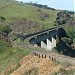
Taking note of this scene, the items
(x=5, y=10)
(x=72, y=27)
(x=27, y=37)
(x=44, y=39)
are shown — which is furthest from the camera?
(x=5, y=10)

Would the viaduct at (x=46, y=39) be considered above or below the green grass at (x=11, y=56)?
below

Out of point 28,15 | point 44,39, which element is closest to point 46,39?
point 44,39

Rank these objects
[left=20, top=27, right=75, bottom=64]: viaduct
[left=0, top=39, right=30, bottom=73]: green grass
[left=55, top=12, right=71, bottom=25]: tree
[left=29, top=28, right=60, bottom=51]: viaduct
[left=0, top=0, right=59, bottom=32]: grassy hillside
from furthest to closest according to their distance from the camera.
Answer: [left=55, top=12, right=71, bottom=25]: tree → [left=0, top=0, right=59, bottom=32]: grassy hillside → [left=29, top=28, right=60, bottom=51]: viaduct → [left=20, top=27, right=75, bottom=64]: viaduct → [left=0, top=39, right=30, bottom=73]: green grass

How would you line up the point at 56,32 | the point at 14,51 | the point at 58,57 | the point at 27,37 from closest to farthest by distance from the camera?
the point at 58,57 < the point at 14,51 < the point at 27,37 < the point at 56,32

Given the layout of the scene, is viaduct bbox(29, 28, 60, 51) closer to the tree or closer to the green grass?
the green grass

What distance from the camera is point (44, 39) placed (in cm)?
10194

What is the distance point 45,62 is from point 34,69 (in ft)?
10.8


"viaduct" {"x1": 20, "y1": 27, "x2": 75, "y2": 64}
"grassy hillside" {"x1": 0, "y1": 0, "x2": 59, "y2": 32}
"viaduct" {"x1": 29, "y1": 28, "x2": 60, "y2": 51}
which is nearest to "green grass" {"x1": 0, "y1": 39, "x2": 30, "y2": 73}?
"viaduct" {"x1": 20, "y1": 27, "x2": 75, "y2": 64}

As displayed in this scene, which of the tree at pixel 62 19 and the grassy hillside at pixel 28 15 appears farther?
the tree at pixel 62 19

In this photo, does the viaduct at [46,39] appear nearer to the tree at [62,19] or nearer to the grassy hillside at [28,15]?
the grassy hillside at [28,15]

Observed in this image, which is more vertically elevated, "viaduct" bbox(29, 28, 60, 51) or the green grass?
the green grass

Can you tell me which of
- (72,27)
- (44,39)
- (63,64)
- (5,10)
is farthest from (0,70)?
(5,10)

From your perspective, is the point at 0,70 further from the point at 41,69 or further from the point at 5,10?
the point at 5,10

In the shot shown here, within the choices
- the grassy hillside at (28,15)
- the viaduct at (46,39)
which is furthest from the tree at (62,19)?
the viaduct at (46,39)
